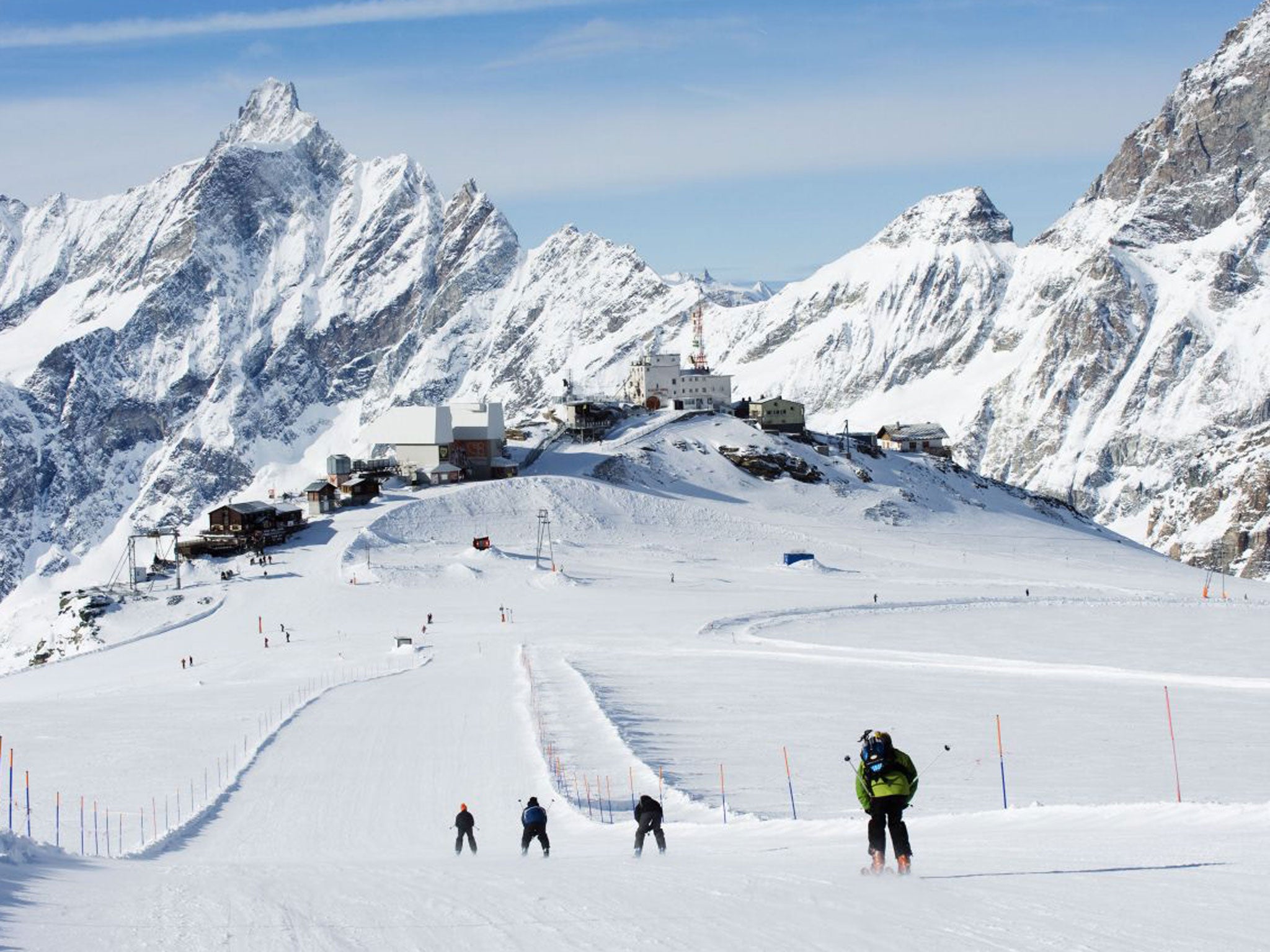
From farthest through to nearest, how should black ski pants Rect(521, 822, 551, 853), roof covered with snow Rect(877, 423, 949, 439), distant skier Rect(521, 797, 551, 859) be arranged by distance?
roof covered with snow Rect(877, 423, 949, 439) → black ski pants Rect(521, 822, 551, 853) → distant skier Rect(521, 797, 551, 859)

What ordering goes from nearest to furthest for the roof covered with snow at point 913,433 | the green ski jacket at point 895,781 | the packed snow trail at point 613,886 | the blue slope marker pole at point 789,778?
1. the packed snow trail at point 613,886
2. the green ski jacket at point 895,781
3. the blue slope marker pole at point 789,778
4. the roof covered with snow at point 913,433

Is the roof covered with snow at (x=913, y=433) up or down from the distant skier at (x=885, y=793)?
up

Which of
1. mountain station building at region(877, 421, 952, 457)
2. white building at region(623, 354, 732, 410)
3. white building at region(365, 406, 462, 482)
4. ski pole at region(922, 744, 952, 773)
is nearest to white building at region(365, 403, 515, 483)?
white building at region(365, 406, 462, 482)

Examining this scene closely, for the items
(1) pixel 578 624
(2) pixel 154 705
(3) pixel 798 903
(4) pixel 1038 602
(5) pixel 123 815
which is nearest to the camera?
(3) pixel 798 903

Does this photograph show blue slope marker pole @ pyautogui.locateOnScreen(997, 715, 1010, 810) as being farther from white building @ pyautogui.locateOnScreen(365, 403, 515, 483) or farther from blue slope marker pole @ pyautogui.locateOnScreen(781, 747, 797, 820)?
white building @ pyautogui.locateOnScreen(365, 403, 515, 483)

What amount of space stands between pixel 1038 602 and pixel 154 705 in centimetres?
4682

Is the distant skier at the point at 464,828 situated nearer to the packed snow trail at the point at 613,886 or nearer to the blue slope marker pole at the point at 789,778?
the packed snow trail at the point at 613,886

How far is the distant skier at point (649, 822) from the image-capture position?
19.0m

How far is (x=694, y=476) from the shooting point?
11512cm

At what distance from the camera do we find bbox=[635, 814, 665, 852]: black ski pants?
749 inches

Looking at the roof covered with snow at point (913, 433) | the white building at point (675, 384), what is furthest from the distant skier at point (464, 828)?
the white building at point (675, 384)

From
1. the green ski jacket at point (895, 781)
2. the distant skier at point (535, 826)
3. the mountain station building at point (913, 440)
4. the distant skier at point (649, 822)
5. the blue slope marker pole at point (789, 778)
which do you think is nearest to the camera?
the green ski jacket at point (895, 781)

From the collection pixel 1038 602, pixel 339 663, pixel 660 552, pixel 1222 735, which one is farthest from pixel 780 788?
pixel 660 552

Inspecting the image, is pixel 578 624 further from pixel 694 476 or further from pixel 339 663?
pixel 694 476
